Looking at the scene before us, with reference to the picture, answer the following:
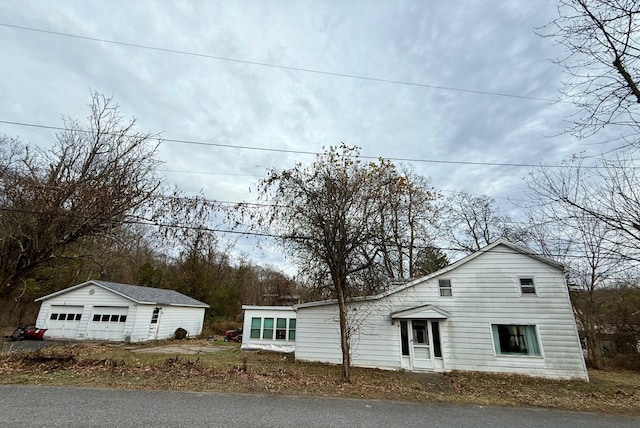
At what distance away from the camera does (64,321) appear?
20.5 m

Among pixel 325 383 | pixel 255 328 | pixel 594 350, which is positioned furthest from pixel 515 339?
pixel 255 328

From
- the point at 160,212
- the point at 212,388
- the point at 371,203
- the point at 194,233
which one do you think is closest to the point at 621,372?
the point at 371,203

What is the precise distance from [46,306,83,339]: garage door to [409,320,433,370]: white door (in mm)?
21997

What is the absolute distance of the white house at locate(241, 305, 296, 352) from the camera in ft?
58.5

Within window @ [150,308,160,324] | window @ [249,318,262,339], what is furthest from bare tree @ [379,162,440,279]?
window @ [150,308,160,324]

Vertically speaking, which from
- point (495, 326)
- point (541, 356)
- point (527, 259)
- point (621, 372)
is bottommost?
point (621, 372)

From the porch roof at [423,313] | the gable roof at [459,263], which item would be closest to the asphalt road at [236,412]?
the porch roof at [423,313]

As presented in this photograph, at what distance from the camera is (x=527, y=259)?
40.3ft

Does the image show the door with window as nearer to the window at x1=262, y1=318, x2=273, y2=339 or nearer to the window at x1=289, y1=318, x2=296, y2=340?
the window at x1=289, y1=318, x2=296, y2=340

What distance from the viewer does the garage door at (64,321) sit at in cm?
2020

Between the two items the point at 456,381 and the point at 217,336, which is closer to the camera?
the point at 456,381

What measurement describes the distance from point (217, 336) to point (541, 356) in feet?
76.6

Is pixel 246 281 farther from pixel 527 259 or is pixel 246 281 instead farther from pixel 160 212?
pixel 527 259

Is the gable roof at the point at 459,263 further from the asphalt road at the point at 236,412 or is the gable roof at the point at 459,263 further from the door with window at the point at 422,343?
the asphalt road at the point at 236,412
